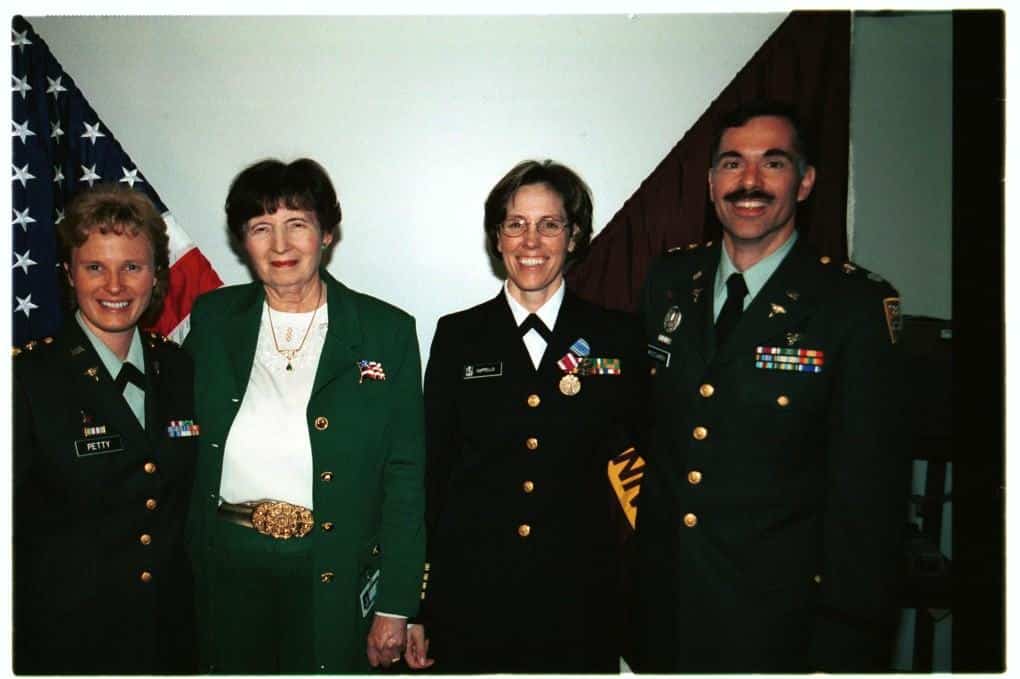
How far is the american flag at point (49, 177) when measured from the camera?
2.36 m

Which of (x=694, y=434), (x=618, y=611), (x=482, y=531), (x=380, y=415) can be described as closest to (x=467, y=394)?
(x=380, y=415)

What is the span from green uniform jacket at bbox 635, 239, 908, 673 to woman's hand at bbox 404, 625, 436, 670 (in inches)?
27.7

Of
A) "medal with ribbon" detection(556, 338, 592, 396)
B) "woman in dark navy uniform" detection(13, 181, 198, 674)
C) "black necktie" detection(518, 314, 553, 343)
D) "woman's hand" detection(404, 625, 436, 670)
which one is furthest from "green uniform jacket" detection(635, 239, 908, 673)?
"woman in dark navy uniform" detection(13, 181, 198, 674)

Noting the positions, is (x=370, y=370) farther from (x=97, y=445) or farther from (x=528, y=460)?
(x=97, y=445)

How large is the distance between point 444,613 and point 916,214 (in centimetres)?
237

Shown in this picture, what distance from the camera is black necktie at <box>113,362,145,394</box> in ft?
5.98

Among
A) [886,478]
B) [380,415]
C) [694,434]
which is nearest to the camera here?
[886,478]

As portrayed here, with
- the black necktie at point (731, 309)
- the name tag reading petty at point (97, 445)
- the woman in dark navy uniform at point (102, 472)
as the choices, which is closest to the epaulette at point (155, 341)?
the woman in dark navy uniform at point (102, 472)

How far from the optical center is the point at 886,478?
5.37 ft

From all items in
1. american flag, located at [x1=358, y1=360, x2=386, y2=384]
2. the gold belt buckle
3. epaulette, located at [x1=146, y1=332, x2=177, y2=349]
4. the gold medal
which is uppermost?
epaulette, located at [x1=146, y1=332, x2=177, y2=349]

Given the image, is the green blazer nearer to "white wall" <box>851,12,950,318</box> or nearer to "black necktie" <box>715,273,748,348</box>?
"black necktie" <box>715,273,748,348</box>

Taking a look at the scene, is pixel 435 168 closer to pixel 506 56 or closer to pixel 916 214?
pixel 506 56

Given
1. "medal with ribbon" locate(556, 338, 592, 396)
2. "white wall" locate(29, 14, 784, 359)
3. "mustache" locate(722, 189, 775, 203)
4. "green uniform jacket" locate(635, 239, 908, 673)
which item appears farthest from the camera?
"white wall" locate(29, 14, 784, 359)

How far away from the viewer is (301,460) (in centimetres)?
182
